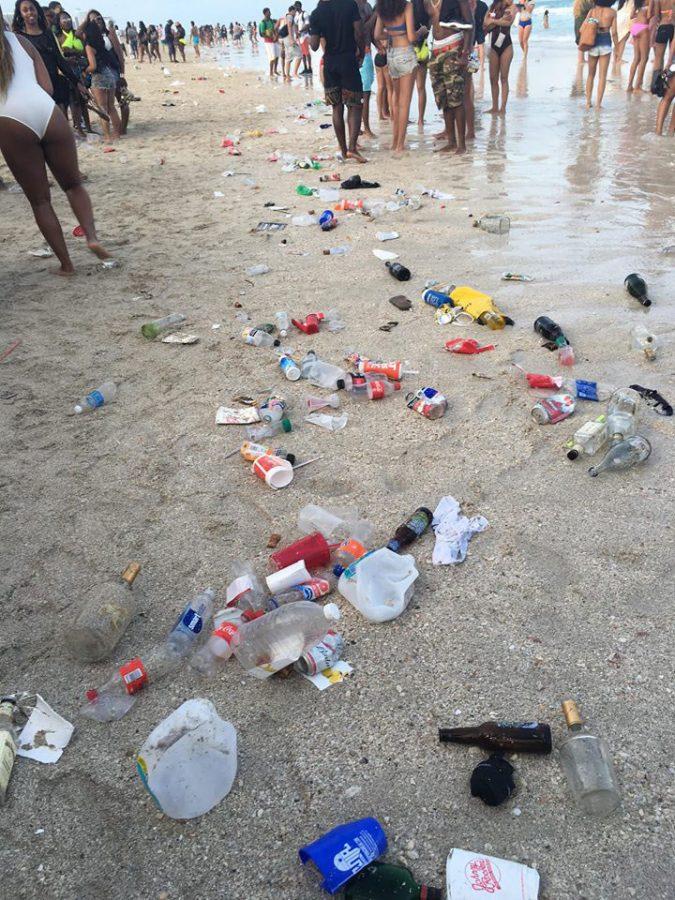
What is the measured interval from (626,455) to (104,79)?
10.6 m

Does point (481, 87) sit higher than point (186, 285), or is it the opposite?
point (481, 87)

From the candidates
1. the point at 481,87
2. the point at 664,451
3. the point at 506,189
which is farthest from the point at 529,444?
the point at 481,87

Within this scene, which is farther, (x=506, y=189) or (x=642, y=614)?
(x=506, y=189)

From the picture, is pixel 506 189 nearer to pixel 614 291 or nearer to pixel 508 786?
pixel 614 291

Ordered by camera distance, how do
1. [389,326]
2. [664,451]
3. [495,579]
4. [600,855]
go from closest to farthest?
[600,855] < [495,579] < [664,451] < [389,326]

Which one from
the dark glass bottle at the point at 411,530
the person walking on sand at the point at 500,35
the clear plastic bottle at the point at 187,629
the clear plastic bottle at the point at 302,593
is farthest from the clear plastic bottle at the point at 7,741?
the person walking on sand at the point at 500,35

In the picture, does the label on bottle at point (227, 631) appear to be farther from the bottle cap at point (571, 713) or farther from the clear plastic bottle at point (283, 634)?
the bottle cap at point (571, 713)

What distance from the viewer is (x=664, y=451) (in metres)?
2.60

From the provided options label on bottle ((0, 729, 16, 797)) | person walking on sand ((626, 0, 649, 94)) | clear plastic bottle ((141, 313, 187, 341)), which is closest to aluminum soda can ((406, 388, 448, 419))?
clear plastic bottle ((141, 313, 187, 341))

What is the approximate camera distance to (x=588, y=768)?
153cm

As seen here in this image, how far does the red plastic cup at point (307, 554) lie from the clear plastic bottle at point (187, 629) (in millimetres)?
331

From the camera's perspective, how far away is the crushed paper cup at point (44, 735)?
1713mm

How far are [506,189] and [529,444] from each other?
4.56 m

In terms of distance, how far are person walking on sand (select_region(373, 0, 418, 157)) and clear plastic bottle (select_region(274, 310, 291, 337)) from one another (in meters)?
5.33
